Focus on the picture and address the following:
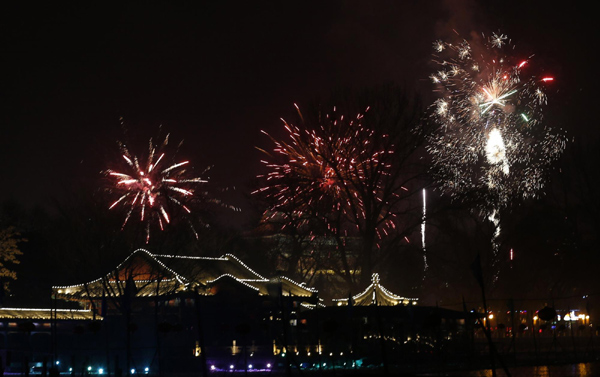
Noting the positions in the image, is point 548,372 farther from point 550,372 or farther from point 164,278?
→ point 164,278

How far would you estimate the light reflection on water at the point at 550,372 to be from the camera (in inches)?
1231

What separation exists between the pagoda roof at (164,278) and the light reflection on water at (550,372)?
→ 14432 mm

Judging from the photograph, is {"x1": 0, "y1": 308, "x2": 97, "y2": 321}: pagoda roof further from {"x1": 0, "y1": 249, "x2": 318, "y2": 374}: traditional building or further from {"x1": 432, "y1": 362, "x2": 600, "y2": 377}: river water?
{"x1": 432, "y1": 362, "x2": 600, "y2": 377}: river water

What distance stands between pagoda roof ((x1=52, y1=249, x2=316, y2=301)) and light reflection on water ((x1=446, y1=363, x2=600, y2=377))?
47.3 ft

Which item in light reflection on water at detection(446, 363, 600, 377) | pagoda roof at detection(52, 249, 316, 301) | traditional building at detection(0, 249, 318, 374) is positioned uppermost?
pagoda roof at detection(52, 249, 316, 301)

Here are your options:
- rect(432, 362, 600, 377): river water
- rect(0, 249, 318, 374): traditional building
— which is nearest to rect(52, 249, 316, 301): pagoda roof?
rect(0, 249, 318, 374): traditional building

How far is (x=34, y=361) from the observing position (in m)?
42.0

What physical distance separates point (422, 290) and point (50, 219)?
40029 mm

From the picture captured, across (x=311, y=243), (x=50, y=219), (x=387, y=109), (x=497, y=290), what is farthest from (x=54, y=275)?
(x=497, y=290)

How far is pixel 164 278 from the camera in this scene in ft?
160

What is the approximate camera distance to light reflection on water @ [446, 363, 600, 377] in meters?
31.3

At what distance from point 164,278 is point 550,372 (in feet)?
80.0

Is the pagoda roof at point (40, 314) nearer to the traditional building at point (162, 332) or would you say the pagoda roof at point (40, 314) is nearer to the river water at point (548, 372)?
the traditional building at point (162, 332)

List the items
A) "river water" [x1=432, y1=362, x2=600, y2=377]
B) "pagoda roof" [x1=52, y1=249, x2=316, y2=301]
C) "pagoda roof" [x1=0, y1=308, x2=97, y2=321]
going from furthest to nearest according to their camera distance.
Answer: "pagoda roof" [x1=52, y1=249, x2=316, y2=301]
"pagoda roof" [x1=0, y1=308, x2=97, y2=321]
"river water" [x1=432, y1=362, x2=600, y2=377]
